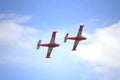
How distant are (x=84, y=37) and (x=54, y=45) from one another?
12.4 metres

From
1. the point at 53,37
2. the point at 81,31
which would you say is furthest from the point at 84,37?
the point at 53,37

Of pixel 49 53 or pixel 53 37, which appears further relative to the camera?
pixel 49 53

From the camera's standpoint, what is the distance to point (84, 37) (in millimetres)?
156875

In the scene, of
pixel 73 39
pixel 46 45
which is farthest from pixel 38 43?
pixel 73 39

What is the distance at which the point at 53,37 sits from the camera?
15625cm

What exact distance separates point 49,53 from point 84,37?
1893 centimetres

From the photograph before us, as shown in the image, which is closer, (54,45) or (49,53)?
(54,45)

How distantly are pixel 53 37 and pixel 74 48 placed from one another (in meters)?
13.3

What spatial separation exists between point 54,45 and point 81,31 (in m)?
12.1

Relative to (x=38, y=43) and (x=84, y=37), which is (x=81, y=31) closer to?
(x=84, y=37)

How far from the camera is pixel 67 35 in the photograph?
155750 millimetres

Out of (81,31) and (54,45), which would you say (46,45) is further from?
(81,31)

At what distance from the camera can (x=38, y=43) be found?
520ft

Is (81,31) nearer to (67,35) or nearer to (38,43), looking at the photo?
(67,35)
